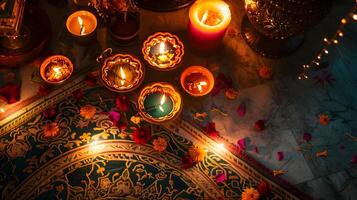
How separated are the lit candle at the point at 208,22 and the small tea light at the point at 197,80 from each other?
0.41 ft

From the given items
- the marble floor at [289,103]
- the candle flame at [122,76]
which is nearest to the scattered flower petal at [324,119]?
the marble floor at [289,103]

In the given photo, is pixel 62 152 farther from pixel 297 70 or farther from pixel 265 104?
pixel 297 70

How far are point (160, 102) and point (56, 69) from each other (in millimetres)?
443

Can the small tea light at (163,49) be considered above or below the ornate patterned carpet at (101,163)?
above

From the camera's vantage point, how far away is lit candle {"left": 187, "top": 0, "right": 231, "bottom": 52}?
153 centimetres

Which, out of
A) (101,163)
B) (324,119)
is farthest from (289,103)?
(101,163)

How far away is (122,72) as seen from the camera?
1562 mm

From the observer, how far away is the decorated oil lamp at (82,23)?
5.18 ft

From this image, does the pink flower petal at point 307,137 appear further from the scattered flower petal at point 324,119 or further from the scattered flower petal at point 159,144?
the scattered flower petal at point 159,144

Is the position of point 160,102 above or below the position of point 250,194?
above

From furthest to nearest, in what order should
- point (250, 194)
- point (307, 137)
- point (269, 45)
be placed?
1. point (269, 45)
2. point (307, 137)
3. point (250, 194)

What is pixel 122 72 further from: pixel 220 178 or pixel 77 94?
pixel 220 178

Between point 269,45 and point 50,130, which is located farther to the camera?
point 269,45

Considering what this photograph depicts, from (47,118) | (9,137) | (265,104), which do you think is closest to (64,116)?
(47,118)
